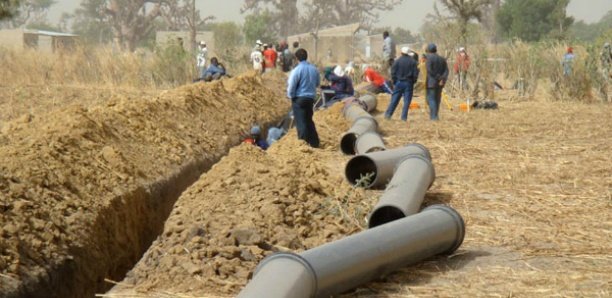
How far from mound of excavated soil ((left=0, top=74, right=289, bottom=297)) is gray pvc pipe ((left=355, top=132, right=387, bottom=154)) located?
2.12m

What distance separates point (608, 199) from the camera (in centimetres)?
862

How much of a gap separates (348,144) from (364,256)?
675 centimetres

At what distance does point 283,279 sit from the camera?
5.19 meters

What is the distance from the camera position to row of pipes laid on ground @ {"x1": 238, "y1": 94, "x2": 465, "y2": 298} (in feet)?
17.3

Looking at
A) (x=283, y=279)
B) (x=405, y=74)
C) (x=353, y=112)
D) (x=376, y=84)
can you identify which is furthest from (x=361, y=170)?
(x=376, y=84)

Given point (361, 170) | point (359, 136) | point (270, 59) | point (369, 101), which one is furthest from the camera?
point (270, 59)

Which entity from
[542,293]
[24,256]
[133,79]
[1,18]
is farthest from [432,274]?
[133,79]

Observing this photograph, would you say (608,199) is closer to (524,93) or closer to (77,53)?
(524,93)

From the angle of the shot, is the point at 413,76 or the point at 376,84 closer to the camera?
the point at 413,76

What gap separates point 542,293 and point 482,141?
793cm

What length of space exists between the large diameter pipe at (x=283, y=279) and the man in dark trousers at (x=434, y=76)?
1177 cm

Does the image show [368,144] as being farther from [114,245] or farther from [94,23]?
[94,23]

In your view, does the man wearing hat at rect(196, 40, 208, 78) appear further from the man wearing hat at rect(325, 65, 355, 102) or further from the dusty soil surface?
the dusty soil surface

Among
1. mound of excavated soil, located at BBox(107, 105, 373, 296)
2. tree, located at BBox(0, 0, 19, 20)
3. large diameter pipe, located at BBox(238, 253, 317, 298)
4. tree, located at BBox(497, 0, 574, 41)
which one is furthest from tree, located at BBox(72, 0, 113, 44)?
large diameter pipe, located at BBox(238, 253, 317, 298)
